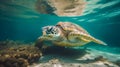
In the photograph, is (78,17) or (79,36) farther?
(78,17)

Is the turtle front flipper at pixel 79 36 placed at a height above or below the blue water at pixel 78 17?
below

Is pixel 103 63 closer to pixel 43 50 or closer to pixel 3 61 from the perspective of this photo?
pixel 43 50

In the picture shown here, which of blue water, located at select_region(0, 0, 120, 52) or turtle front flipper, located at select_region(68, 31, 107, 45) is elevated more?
blue water, located at select_region(0, 0, 120, 52)

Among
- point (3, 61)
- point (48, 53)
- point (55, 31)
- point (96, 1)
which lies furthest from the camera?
point (96, 1)

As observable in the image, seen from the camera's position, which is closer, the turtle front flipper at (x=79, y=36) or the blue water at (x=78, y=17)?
the turtle front flipper at (x=79, y=36)

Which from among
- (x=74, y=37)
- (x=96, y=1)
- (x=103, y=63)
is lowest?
(x=103, y=63)

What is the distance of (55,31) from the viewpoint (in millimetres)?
5902

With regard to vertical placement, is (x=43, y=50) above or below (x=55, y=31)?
below

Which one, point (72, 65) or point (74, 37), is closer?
point (72, 65)

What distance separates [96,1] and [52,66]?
10.5 metres

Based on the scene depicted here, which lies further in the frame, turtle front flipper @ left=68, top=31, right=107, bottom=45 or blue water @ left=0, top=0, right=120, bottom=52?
blue water @ left=0, top=0, right=120, bottom=52

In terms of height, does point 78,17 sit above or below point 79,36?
above

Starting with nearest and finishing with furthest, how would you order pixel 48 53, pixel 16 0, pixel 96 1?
pixel 48 53, pixel 96 1, pixel 16 0

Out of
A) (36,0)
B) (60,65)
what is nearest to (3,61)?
(60,65)
